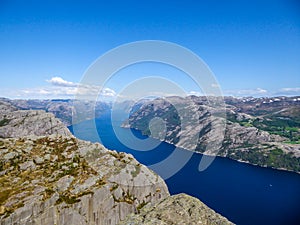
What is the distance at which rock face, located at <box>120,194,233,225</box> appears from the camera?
9.70 metres

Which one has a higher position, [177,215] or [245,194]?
[177,215]

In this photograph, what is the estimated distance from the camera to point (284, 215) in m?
123

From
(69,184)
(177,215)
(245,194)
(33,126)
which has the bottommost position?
(245,194)

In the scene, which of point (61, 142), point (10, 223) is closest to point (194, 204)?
point (10, 223)

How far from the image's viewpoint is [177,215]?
10117mm

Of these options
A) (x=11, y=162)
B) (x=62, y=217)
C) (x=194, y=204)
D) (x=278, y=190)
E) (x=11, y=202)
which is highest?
(x=194, y=204)

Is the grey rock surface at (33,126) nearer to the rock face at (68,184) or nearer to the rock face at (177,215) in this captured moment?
the rock face at (68,184)

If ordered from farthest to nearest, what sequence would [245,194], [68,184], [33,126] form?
[33,126]
[245,194]
[68,184]

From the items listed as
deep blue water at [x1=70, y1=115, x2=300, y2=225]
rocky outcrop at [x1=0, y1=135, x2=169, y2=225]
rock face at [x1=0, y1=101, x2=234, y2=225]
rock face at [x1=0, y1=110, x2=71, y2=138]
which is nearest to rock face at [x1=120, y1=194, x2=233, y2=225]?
rock face at [x1=0, y1=101, x2=234, y2=225]

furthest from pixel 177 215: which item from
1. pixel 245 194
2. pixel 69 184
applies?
pixel 245 194

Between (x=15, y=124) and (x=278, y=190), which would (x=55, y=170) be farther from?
(x=278, y=190)

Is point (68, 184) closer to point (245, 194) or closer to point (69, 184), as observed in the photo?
point (69, 184)

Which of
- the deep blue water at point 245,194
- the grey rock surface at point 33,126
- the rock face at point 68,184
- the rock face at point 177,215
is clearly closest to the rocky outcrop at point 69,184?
the rock face at point 68,184

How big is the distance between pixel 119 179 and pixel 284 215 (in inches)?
4090
